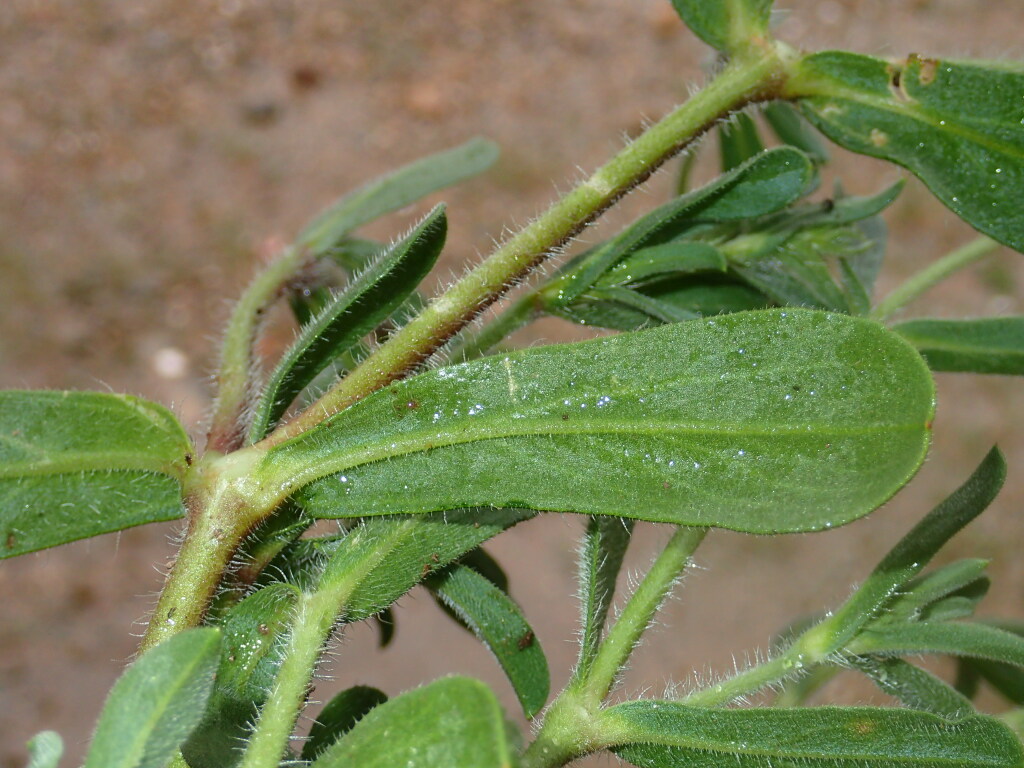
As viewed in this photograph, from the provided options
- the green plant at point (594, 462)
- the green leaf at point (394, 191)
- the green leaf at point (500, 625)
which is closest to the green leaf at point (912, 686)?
the green plant at point (594, 462)

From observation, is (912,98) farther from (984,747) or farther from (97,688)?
(97,688)

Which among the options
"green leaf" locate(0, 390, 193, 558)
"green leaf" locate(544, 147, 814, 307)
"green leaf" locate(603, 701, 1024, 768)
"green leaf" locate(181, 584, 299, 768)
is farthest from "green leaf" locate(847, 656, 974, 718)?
"green leaf" locate(0, 390, 193, 558)

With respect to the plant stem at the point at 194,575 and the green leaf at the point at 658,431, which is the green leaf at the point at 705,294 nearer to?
the green leaf at the point at 658,431

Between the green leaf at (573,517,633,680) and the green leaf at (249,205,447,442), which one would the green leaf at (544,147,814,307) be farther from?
the green leaf at (573,517,633,680)

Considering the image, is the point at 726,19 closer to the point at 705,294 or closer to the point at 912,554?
the point at 705,294

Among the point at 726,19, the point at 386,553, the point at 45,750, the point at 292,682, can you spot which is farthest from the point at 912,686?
the point at 45,750

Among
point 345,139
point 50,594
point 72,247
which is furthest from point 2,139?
point 50,594
